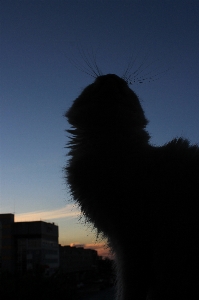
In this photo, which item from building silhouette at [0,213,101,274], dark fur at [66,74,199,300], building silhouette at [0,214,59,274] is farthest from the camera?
building silhouette at [0,214,59,274]

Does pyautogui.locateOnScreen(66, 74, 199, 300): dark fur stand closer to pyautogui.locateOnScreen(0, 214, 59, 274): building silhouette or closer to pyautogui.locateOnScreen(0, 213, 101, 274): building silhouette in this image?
pyautogui.locateOnScreen(0, 213, 101, 274): building silhouette

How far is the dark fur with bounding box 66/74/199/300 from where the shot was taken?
0.71 meters

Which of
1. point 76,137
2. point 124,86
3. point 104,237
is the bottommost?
point 104,237

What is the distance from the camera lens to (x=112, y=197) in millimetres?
741

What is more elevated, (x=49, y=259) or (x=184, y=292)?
(x=184, y=292)

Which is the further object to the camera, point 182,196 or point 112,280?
point 112,280

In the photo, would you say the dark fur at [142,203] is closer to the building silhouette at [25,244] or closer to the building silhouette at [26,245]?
the building silhouette at [26,245]

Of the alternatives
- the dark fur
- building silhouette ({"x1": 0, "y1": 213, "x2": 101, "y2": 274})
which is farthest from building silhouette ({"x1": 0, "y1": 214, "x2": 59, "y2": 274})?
the dark fur

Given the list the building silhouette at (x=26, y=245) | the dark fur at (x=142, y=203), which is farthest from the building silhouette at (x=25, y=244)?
the dark fur at (x=142, y=203)

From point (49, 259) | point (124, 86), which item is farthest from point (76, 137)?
point (49, 259)

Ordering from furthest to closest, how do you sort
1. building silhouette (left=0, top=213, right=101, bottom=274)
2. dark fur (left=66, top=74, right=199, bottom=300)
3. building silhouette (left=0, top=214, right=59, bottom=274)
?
building silhouette (left=0, top=214, right=59, bottom=274) < building silhouette (left=0, top=213, right=101, bottom=274) < dark fur (left=66, top=74, right=199, bottom=300)

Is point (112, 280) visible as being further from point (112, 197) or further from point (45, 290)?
point (45, 290)

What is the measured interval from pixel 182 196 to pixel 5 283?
3.68m

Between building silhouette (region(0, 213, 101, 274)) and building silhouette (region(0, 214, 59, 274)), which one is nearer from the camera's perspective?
building silhouette (region(0, 213, 101, 274))
